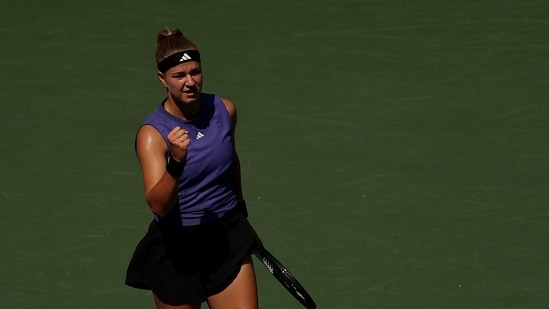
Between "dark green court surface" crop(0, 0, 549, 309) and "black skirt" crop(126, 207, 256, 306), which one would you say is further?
"dark green court surface" crop(0, 0, 549, 309)

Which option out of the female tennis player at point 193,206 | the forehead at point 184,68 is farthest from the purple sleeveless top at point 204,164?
the forehead at point 184,68

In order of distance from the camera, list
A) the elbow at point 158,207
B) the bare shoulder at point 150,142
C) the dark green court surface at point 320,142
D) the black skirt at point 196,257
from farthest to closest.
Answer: the dark green court surface at point 320,142 < the black skirt at point 196,257 < the bare shoulder at point 150,142 < the elbow at point 158,207

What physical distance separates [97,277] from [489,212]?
100 inches

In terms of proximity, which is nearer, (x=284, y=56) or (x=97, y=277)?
(x=97, y=277)

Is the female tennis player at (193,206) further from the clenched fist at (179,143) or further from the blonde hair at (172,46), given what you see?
the clenched fist at (179,143)

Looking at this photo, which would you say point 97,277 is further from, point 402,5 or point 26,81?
point 402,5

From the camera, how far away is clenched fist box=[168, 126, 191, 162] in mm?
5641

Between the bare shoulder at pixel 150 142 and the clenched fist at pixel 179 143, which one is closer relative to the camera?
the clenched fist at pixel 179 143

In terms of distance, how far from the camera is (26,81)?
33.0ft

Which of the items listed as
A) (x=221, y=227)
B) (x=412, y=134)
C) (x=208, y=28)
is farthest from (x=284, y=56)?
(x=221, y=227)

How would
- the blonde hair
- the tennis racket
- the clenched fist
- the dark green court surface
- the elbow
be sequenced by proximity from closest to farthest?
the clenched fist < the elbow < the blonde hair < the tennis racket < the dark green court surface

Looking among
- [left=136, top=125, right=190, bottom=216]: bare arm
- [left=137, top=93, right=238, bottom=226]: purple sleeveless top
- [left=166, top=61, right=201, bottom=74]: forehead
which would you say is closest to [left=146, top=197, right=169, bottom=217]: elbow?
[left=136, top=125, right=190, bottom=216]: bare arm

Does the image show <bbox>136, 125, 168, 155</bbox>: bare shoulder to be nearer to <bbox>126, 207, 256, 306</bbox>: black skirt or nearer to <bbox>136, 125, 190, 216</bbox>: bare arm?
<bbox>136, 125, 190, 216</bbox>: bare arm

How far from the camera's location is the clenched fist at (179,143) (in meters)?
5.64
